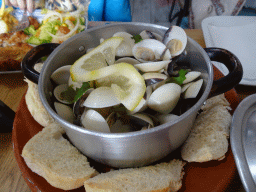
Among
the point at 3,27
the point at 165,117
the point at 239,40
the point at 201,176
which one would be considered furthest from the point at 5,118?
the point at 239,40

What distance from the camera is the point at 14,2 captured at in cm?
170

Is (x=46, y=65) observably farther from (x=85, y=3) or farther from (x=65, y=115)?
(x=85, y=3)

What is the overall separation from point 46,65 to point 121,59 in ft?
0.76

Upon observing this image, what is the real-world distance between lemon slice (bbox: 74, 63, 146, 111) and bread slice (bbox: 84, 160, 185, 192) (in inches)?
7.2

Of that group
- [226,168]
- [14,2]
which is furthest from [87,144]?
[14,2]

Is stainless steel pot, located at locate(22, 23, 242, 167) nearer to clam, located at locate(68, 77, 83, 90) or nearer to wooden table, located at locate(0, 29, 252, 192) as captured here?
clam, located at locate(68, 77, 83, 90)

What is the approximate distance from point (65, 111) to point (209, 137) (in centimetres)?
42

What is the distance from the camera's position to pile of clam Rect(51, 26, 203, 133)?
554 mm

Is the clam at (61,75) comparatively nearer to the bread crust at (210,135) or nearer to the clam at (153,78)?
the clam at (153,78)

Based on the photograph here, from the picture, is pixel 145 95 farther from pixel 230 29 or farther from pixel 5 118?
pixel 230 29

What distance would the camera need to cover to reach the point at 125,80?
579 millimetres

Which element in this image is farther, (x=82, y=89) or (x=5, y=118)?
(x=5, y=118)

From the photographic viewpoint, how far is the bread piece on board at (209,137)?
57 cm

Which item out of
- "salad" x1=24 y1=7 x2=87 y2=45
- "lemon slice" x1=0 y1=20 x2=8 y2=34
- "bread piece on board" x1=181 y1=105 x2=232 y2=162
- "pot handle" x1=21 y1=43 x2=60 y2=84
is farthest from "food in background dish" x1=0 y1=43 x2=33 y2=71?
"bread piece on board" x1=181 y1=105 x2=232 y2=162
